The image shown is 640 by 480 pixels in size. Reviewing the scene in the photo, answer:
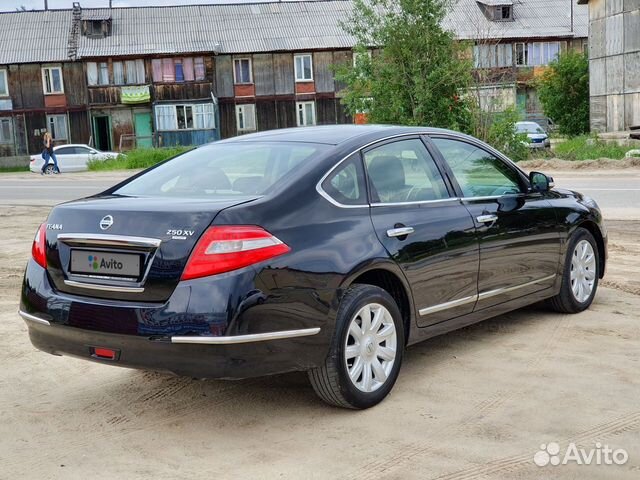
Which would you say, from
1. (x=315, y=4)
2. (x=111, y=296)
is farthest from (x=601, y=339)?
(x=315, y=4)

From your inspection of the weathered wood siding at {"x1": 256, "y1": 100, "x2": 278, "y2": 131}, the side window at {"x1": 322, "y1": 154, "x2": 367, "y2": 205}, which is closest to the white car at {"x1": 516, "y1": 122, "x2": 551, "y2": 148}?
the weathered wood siding at {"x1": 256, "y1": 100, "x2": 278, "y2": 131}

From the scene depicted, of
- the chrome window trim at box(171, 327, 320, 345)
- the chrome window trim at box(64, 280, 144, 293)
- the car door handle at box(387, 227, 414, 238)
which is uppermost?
the car door handle at box(387, 227, 414, 238)

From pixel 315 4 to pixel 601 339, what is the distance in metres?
54.2

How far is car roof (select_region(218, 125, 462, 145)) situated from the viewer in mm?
5211

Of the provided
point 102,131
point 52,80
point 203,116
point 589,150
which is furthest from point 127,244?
point 52,80

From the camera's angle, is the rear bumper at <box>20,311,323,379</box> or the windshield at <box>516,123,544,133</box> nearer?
the rear bumper at <box>20,311,323,379</box>

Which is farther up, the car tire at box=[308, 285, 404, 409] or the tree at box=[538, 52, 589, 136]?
the tree at box=[538, 52, 589, 136]

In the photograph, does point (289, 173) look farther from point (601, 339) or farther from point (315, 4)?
point (315, 4)

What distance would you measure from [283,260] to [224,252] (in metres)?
0.30

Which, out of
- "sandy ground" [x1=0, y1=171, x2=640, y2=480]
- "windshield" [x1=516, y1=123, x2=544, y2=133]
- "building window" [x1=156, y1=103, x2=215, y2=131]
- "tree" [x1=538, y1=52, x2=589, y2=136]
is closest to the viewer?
"sandy ground" [x1=0, y1=171, x2=640, y2=480]

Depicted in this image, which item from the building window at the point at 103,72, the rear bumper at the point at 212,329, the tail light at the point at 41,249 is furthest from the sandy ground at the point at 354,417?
the building window at the point at 103,72

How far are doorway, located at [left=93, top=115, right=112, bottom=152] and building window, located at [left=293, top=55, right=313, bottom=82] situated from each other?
12.0 meters

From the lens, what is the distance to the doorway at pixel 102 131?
2106 inches

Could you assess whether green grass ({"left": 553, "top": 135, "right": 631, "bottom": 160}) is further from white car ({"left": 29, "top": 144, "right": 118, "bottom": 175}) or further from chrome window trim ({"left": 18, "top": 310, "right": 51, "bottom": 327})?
chrome window trim ({"left": 18, "top": 310, "right": 51, "bottom": 327})
